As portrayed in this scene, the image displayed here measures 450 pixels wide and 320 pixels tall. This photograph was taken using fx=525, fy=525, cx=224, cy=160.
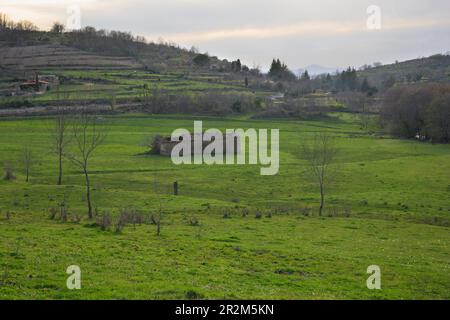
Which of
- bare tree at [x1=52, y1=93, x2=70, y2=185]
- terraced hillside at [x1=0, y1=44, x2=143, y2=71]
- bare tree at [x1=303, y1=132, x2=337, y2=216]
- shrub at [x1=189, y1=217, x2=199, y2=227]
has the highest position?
terraced hillside at [x1=0, y1=44, x2=143, y2=71]

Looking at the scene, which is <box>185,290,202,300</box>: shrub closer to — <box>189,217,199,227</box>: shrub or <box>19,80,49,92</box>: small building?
<box>189,217,199,227</box>: shrub

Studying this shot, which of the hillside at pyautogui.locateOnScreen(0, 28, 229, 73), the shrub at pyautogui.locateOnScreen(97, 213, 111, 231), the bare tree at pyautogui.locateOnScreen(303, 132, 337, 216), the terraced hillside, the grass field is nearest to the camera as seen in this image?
the grass field

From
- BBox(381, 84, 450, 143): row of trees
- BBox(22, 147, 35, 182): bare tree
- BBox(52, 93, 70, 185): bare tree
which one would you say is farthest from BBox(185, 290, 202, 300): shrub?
BBox(381, 84, 450, 143): row of trees

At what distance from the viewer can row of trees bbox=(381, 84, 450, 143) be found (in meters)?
87.2

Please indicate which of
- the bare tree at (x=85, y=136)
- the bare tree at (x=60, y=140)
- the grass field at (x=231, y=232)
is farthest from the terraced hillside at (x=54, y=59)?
the grass field at (x=231, y=232)

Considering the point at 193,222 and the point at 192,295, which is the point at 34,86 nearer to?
the point at 193,222

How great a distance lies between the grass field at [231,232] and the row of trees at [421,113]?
19.8 metres

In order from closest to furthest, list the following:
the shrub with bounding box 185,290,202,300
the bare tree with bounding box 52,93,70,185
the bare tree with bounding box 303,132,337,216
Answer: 1. the shrub with bounding box 185,290,202,300
2. the bare tree with bounding box 303,132,337,216
3. the bare tree with bounding box 52,93,70,185

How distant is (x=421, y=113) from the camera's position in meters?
93.2

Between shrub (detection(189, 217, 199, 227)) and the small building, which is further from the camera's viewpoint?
the small building

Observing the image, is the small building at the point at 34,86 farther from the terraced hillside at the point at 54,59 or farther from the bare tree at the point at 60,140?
the bare tree at the point at 60,140

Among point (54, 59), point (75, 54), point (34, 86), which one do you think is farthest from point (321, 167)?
point (75, 54)

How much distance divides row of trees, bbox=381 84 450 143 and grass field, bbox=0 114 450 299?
19801 mm
